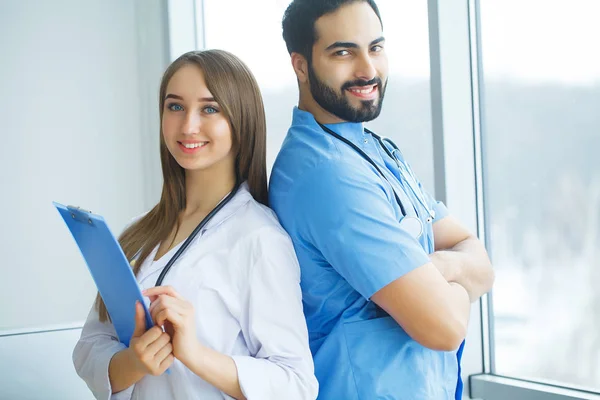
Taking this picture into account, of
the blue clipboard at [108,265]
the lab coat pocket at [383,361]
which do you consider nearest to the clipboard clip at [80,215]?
the blue clipboard at [108,265]

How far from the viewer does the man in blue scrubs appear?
4.74ft

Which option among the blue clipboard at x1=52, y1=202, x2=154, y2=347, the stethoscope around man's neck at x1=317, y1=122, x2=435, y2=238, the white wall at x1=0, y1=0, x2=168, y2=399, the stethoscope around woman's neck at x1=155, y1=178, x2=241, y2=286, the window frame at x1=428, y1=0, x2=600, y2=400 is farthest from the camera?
the white wall at x1=0, y1=0, x2=168, y2=399

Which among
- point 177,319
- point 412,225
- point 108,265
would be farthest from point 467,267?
point 108,265

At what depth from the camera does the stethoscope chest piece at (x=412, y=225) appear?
61.9 inches

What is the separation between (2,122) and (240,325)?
2319 mm

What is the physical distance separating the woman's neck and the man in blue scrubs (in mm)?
103

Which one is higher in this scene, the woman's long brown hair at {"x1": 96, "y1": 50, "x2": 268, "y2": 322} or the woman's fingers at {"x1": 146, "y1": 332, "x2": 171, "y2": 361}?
the woman's long brown hair at {"x1": 96, "y1": 50, "x2": 268, "y2": 322}

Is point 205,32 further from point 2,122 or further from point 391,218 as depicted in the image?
point 391,218

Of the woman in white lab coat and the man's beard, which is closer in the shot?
the woman in white lab coat

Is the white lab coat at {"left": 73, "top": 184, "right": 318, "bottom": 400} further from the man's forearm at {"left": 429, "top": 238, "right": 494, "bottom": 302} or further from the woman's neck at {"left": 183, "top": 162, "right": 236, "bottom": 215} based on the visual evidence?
the man's forearm at {"left": 429, "top": 238, "right": 494, "bottom": 302}

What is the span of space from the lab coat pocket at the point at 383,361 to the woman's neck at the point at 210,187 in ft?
1.31

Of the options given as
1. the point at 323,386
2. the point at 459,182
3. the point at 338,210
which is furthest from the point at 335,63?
the point at 459,182

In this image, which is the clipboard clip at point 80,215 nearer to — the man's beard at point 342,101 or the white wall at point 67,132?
the man's beard at point 342,101

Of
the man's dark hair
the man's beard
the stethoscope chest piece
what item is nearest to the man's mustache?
the man's beard
